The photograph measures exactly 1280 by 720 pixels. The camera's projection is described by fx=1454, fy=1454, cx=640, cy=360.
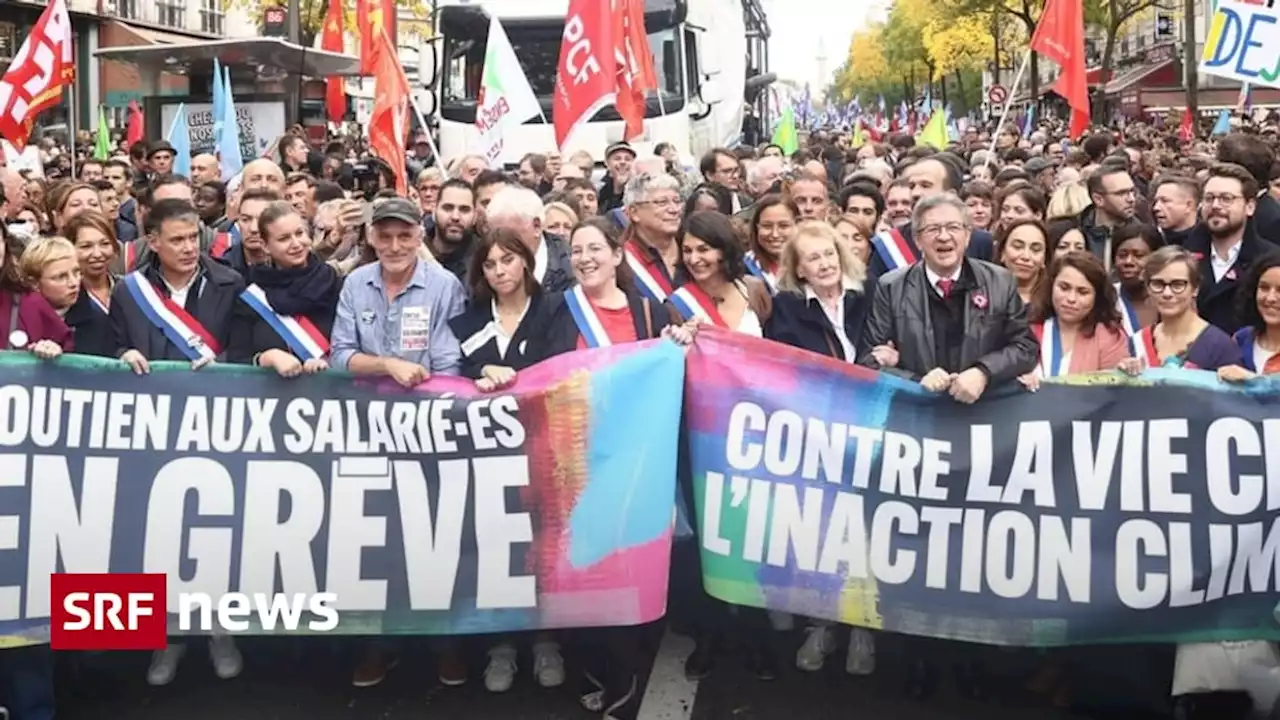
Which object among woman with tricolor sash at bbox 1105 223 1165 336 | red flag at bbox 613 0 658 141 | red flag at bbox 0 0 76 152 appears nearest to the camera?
woman with tricolor sash at bbox 1105 223 1165 336

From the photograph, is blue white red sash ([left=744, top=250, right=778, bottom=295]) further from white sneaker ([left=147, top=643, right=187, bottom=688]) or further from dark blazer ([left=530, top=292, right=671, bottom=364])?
white sneaker ([left=147, top=643, right=187, bottom=688])

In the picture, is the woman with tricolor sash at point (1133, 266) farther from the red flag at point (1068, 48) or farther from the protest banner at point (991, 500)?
the red flag at point (1068, 48)

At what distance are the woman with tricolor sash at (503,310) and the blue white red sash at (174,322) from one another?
903 millimetres

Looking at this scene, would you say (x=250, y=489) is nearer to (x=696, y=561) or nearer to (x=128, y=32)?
(x=696, y=561)

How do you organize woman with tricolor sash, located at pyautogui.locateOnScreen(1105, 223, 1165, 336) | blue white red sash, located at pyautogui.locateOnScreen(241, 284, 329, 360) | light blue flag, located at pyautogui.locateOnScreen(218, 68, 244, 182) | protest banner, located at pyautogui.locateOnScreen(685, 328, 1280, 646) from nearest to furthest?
protest banner, located at pyautogui.locateOnScreen(685, 328, 1280, 646), blue white red sash, located at pyautogui.locateOnScreen(241, 284, 329, 360), woman with tricolor sash, located at pyautogui.locateOnScreen(1105, 223, 1165, 336), light blue flag, located at pyautogui.locateOnScreen(218, 68, 244, 182)

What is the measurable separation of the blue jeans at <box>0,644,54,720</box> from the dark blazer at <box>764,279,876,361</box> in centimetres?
273

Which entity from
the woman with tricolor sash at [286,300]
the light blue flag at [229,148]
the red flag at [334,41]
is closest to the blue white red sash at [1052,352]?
the woman with tricolor sash at [286,300]

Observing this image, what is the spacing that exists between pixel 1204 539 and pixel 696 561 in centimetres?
173

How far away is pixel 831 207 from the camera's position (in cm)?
782

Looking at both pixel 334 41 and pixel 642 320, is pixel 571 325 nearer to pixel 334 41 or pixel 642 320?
pixel 642 320

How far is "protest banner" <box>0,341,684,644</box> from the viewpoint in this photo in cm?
476

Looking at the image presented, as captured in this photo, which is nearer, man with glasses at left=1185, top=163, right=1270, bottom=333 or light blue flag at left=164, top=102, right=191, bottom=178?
man with glasses at left=1185, top=163, right=1270, bottom=333

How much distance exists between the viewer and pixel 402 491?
4.82 metres

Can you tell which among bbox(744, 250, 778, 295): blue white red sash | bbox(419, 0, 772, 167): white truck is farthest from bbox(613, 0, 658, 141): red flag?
bbox(744, 250, 778, 295): blue white red sash
